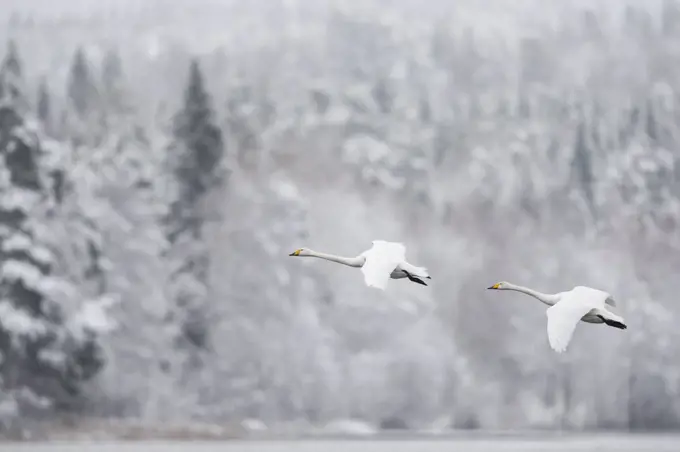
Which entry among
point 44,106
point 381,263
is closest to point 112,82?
point 44,106

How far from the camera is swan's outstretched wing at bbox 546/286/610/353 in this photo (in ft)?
40.5

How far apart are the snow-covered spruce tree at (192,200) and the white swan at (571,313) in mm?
21357

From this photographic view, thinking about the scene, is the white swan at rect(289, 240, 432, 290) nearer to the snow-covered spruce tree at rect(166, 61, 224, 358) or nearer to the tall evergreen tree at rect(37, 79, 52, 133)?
the snow-covered spruce tree at rect(166, 61, 224, 358)

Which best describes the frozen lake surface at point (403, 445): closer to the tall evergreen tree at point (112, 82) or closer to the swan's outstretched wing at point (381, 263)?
the tall evergreen tree at point (112, 82)

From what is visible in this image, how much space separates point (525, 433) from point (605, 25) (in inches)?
470

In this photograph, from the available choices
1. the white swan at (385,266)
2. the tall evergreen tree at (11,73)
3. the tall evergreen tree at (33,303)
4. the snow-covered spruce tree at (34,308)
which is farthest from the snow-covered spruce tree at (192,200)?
the white swan at (385,266)

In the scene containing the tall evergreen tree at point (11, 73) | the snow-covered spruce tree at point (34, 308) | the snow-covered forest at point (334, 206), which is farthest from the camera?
the tall evergreen tree at point (11, 73)

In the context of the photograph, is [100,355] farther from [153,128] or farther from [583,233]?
[583,233]

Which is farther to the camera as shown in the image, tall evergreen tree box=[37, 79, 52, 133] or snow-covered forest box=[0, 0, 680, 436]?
tall evergreen tree box=[37, 79, 52, 133]

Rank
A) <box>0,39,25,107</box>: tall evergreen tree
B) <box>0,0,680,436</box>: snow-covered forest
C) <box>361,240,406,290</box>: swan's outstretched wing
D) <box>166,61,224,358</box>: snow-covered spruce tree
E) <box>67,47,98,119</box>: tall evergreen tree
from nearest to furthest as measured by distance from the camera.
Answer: <box>361,240,406,290</box>: swan's outstretched wing
<box>0,0,680,436</box>: snow-covered forest
<box>166,61,224,358</box>: snow-covered spruce tree
<box>0,39,25,107</box>: tall evergreen tree
<box>67,47,98,119</box>: tall evergreen tree

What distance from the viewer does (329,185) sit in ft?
118

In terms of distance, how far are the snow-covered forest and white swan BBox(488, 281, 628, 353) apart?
20.4 m

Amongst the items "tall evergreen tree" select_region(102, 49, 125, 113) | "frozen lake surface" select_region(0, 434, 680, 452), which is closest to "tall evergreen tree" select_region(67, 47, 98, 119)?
"tall evergreen tree" select_region(102, 49, 125, 113)

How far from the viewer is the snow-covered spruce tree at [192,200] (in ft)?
Answer: 113
